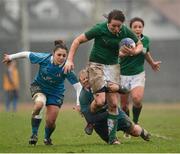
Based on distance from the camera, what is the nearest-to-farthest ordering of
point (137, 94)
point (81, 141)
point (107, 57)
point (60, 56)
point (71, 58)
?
point (71, 58) → point (107, 57) → point (60, 56) → point (81, 141) → point (137, 94)

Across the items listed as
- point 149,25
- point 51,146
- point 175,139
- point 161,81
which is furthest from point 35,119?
point 149,25

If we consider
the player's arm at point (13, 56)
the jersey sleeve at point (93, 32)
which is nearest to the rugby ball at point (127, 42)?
the jersey sleeve at point (93, 32)

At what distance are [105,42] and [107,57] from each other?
297mm

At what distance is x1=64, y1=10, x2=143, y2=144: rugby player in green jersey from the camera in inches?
473

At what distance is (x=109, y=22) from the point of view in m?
12.0

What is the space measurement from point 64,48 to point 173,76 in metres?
33.7

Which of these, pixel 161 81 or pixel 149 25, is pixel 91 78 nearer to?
pixel 161 81

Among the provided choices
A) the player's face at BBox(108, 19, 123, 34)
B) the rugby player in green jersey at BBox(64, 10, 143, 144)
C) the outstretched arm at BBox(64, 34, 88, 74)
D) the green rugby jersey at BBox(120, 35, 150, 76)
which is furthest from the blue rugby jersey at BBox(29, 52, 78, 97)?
the green rugby jersey at BBox(120, 35, 150, 76)


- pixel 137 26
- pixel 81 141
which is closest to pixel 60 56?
pixel 81 141

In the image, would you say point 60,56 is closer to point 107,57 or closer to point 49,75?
point 49,75

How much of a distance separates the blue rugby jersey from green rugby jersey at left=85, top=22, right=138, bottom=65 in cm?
54

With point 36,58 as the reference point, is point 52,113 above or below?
below

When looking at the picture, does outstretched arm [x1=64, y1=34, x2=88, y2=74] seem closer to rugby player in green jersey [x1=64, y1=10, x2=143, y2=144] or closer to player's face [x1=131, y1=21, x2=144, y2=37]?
rugby player in green jersey [x1=64, y1=10, x2=143, y2=144]

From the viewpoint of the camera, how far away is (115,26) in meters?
11.9
